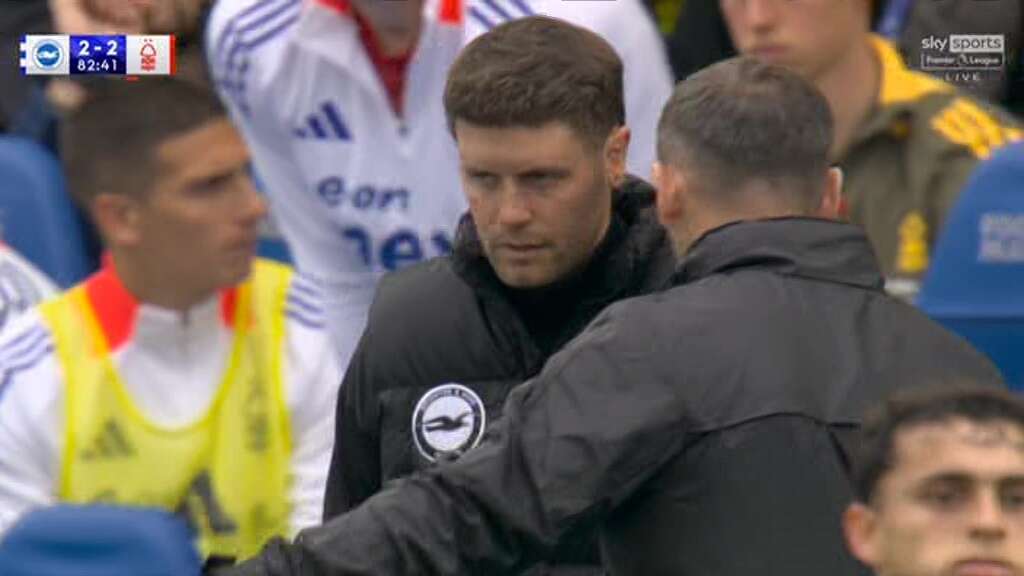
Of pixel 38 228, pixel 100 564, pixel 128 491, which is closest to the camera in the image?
pixel 100 564

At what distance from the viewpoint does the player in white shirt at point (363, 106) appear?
6.45 metres

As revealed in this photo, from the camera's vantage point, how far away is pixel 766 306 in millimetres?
4527

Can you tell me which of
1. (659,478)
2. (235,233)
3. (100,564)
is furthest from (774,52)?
(100,564)

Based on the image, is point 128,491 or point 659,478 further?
point 128,491

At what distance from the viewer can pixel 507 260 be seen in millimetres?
5270

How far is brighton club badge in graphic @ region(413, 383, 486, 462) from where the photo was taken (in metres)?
5.23

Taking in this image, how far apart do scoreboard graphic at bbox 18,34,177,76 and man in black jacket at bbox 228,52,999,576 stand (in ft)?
5.46

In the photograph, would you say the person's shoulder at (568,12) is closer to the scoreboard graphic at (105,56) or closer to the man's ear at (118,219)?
the scoreboard graphic at (105,56)

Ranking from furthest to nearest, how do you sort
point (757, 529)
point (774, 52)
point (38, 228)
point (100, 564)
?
point (38, 228) < point (774, 52) < point (757, 529) < point (100, 564)

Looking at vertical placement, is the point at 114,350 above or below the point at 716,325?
below

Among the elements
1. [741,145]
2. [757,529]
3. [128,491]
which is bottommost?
[128,491]

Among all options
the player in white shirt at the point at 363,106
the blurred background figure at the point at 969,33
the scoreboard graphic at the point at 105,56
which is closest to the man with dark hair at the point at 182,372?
the scoreboard graphic at the point at 105,56

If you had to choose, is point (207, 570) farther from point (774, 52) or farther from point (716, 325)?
point (774, 52)

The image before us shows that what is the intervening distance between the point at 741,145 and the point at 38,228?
7.91ft
